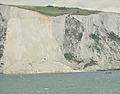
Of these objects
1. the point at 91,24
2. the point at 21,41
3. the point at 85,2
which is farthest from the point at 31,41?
the point at 85,2

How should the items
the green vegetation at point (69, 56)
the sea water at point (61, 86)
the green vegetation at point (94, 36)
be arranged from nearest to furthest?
the sea water at point (61, 86)
the green vegetation at point (69, 56)
the green vegetation at point (94, 36)

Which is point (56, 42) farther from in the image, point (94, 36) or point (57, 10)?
point (57, 10)

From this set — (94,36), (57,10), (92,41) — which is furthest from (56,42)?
(57,10)

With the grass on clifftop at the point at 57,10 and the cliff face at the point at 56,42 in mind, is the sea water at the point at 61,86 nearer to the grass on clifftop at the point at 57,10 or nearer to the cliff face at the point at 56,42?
the cliff face at the point at 56,42

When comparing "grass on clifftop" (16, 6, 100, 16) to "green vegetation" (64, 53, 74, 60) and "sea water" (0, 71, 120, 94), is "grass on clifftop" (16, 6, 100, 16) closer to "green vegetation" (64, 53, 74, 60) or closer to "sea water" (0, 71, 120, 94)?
"green vegetation" (64, 53, 74, 60)

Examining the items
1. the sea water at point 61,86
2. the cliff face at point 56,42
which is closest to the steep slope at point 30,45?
the cliff face at point 56,42

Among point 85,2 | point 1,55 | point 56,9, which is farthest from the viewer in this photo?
point 85,2

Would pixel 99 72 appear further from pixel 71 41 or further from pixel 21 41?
pixel 21 41

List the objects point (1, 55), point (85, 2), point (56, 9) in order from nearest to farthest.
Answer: point (1, 55)
point (56, 9)
point (85, 2)

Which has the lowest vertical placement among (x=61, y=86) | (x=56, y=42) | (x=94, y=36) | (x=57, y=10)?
(x=61, y=86)
